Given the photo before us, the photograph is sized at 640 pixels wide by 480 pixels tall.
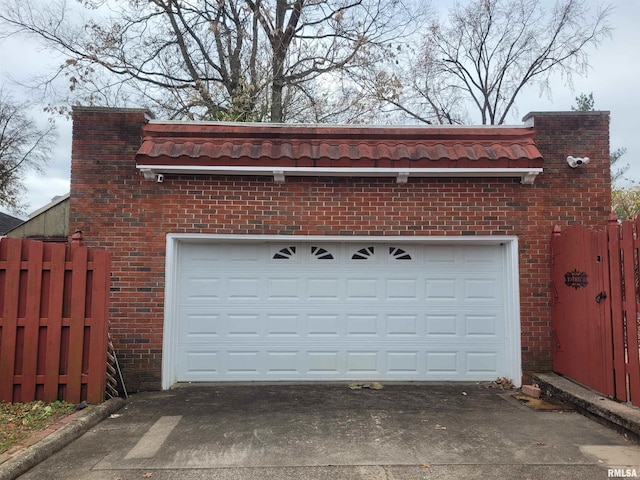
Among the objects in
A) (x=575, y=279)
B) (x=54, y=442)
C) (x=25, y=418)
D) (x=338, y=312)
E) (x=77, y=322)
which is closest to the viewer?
(x=54, y=442)

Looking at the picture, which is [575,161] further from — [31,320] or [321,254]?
[31,320]

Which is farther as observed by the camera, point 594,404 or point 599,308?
point 599,308

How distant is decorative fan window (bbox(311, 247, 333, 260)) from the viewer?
695 centimetres

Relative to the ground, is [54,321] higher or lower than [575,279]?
lower

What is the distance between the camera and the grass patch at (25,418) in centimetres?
414

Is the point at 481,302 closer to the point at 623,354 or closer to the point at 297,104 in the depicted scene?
the point at 623,354

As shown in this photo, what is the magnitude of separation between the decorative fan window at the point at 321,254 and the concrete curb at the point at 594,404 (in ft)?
11.2

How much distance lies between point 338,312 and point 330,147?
2525mm

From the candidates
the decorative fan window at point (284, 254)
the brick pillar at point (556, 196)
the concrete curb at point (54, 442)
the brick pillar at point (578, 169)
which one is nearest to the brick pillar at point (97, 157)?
the decorative fan window at point (284, 254)

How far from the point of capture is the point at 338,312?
6.89m

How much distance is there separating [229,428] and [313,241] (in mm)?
2996

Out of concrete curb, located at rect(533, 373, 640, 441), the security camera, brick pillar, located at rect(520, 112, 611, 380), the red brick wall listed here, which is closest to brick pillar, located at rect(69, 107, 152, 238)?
the red brick wall

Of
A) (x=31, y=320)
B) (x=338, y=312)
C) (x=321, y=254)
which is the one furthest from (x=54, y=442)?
(x=321, y=254)

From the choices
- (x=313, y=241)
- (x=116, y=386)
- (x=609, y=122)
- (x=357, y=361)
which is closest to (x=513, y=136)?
(x=609, y=122)
